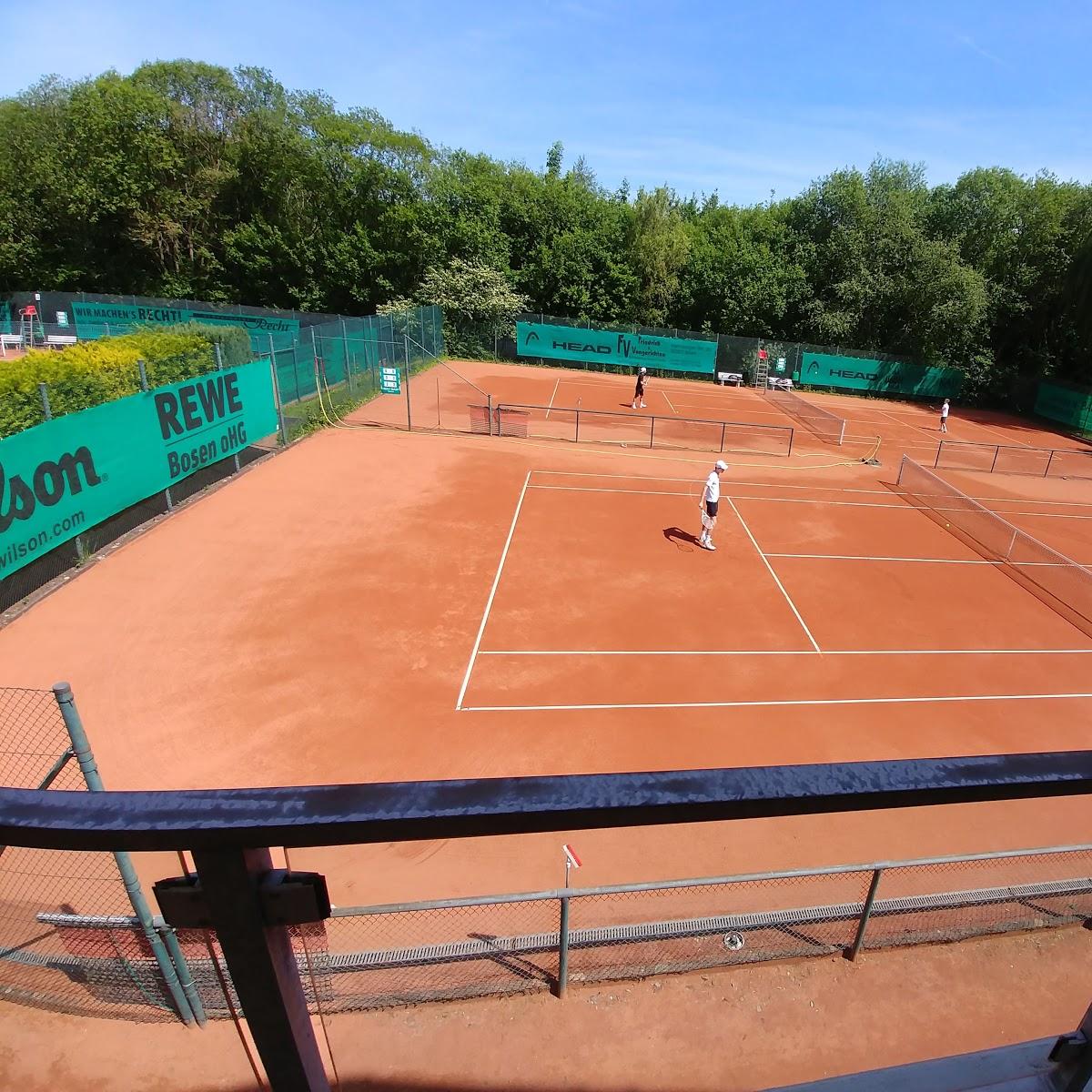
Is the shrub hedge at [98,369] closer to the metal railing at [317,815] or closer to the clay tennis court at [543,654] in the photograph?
the clay tennis court at [543,654]

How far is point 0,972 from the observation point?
16.4ft

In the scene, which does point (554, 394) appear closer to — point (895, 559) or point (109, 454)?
point (895, 559)

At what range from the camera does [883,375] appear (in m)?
42.4

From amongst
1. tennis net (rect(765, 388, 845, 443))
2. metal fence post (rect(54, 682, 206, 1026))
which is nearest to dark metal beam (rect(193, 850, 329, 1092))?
metal fence post (rect(54, 682, 206, 1026))

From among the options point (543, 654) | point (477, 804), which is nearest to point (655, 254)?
point (543, 654)

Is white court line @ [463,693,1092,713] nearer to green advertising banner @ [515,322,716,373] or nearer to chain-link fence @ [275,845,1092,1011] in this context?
chain-link fence @ [275,845,1092,1011]

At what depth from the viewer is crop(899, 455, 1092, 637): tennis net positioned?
14.2m

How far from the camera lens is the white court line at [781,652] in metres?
11.4

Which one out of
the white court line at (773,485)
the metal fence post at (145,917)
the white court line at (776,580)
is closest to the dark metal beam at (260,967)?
the metal fence post at (145,917)

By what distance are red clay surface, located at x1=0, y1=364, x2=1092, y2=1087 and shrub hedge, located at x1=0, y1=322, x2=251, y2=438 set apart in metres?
2.96

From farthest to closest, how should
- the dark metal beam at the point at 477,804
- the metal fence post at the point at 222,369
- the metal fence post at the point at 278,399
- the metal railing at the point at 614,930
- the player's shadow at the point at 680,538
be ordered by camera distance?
1. the metal fence post at the point at 278,399
2. the metal fence post at the point at 222,369
3. the player's shadow at the point at 680,538
4. the metal railing at the point at 614,930
5. the dark metal beam at the point at 477,804

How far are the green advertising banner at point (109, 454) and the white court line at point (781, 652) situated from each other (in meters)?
8.09

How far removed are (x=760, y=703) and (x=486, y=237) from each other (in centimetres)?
4166

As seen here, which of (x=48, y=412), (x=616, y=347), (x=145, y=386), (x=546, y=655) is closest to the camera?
(x=546, y=655)
